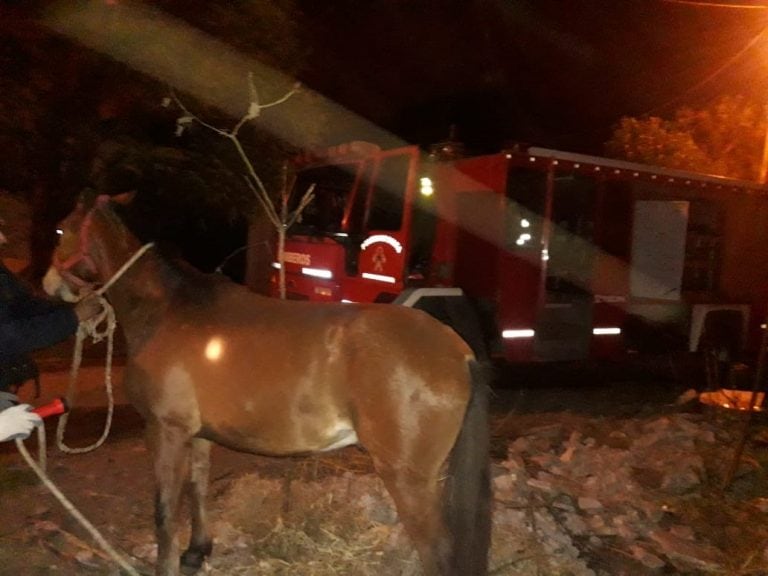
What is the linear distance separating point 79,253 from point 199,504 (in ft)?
5.22

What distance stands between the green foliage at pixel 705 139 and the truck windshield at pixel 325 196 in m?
9.81

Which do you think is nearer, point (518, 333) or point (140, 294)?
point (140, 294)

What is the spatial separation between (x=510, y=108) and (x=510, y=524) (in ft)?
63.7

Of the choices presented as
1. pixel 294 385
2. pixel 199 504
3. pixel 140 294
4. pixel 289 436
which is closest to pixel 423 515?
pixel 289 436

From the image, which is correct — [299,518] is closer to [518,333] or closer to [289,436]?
[289,436]

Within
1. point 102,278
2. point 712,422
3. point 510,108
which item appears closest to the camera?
point 102,278

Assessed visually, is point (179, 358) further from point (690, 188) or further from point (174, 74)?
point (690, 188)

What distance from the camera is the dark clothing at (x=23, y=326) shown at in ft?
11.2

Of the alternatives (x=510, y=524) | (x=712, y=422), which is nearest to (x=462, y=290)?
(x=712, y=422)

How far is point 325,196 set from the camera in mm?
8977

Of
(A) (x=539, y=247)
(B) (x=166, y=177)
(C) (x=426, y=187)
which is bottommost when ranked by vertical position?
(A) (x=539, y=247)

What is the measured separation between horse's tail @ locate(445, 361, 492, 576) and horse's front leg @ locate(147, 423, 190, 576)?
141 cm

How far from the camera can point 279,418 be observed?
3.77 m

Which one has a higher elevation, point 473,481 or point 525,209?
point 525,209
